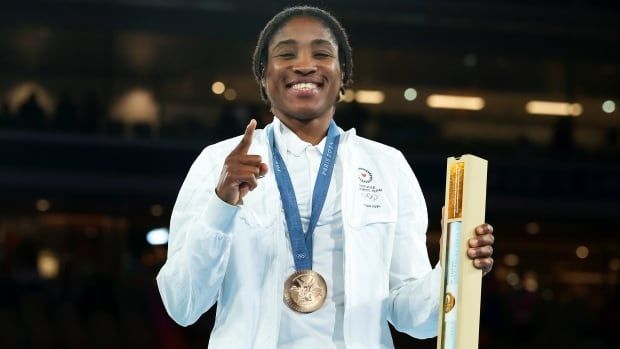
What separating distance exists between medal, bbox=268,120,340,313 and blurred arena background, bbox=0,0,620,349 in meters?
8.87

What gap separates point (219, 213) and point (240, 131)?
10428mm

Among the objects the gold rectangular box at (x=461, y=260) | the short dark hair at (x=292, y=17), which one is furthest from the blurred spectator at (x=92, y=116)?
the gold rectangular box at (x=461, y=260)

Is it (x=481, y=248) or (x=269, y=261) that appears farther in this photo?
(x=269, y=261)

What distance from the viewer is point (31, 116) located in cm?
1244

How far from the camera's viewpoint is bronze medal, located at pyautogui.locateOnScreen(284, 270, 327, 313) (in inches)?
92.3

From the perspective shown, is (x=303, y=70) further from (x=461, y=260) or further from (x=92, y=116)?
(x=92, y=116)

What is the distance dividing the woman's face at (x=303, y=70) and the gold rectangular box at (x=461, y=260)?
1.62ft

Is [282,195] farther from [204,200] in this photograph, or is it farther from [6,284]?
[6,284]

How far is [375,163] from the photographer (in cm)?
261

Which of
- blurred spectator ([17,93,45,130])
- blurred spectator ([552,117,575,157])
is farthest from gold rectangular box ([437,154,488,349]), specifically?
blurred spectator ([552,117,575,157])

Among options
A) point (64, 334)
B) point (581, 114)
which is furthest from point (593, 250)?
point (64, 334)

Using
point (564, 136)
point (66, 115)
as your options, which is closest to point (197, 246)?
point (66, 115)

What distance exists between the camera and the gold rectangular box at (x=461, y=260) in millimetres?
2047

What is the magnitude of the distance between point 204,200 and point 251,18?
35.4ft
